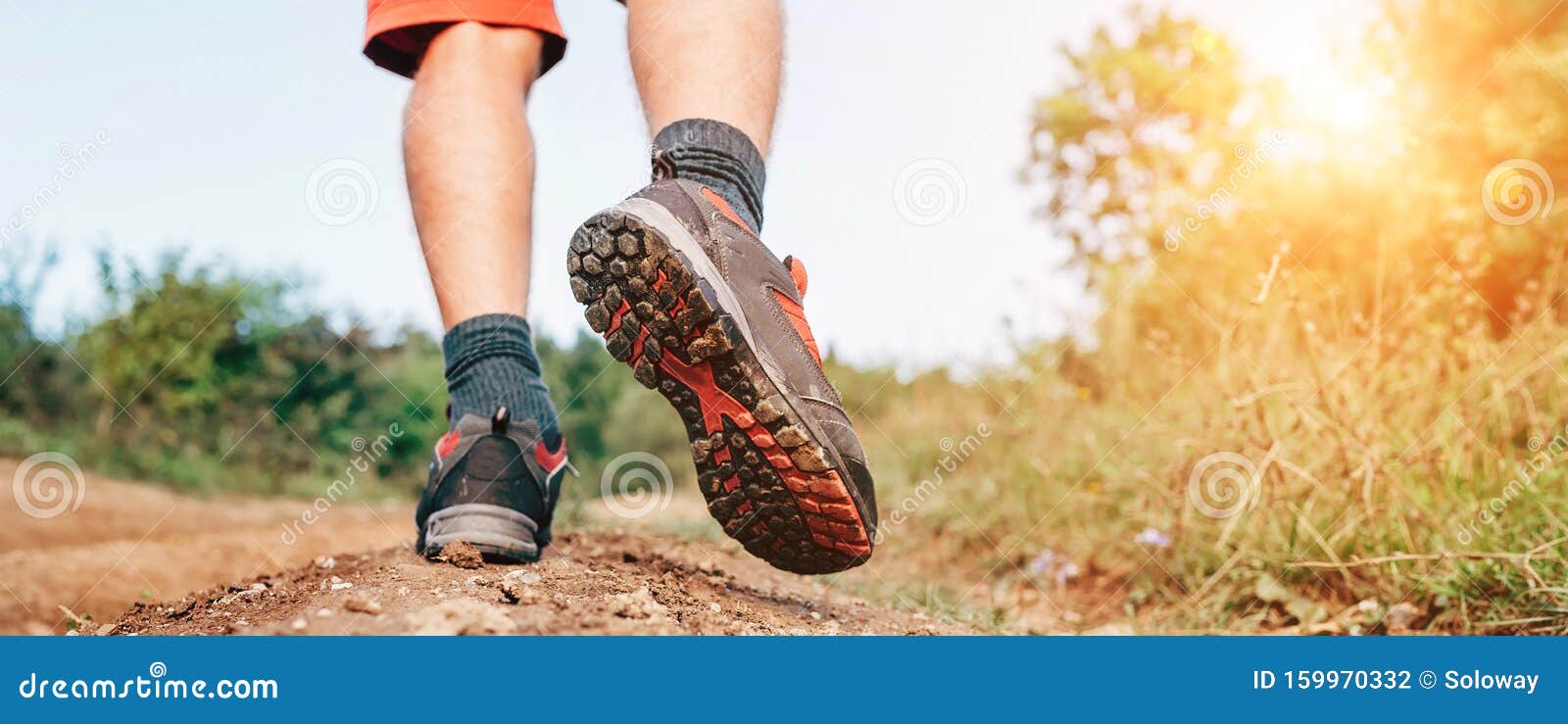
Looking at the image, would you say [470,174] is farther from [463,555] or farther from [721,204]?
[463,555]

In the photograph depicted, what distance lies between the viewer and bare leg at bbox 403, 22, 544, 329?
6.13 ft

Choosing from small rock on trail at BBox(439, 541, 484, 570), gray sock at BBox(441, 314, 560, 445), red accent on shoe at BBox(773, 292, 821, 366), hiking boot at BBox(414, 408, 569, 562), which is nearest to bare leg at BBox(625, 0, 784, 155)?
red accent on shoe at BBox(773, 292, 821, 366)

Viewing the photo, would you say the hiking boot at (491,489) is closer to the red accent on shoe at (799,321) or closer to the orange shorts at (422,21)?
the red accent on shoe at (799,321)

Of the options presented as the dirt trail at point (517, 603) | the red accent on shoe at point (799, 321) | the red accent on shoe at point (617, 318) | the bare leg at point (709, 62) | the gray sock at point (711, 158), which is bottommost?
the dirt trail at point (517, 603)

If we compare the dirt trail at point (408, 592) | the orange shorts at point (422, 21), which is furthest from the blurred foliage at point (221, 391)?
the orange shorts at point (422, 21)

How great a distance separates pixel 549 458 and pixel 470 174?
1.61ft

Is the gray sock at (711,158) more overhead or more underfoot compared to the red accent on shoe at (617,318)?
more overhead

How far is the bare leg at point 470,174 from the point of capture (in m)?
1.87

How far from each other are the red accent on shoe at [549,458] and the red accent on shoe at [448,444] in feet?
0.43

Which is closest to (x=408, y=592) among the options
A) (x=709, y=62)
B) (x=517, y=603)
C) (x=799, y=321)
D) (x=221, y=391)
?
(x=517, y=603)

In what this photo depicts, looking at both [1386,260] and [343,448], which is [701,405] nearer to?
[1386,260]

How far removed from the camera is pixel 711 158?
5.49 ft

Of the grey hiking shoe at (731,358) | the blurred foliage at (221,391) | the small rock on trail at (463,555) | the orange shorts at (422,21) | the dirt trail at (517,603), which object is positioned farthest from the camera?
the blurred foliage at (221,391)

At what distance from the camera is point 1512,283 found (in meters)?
3.79
